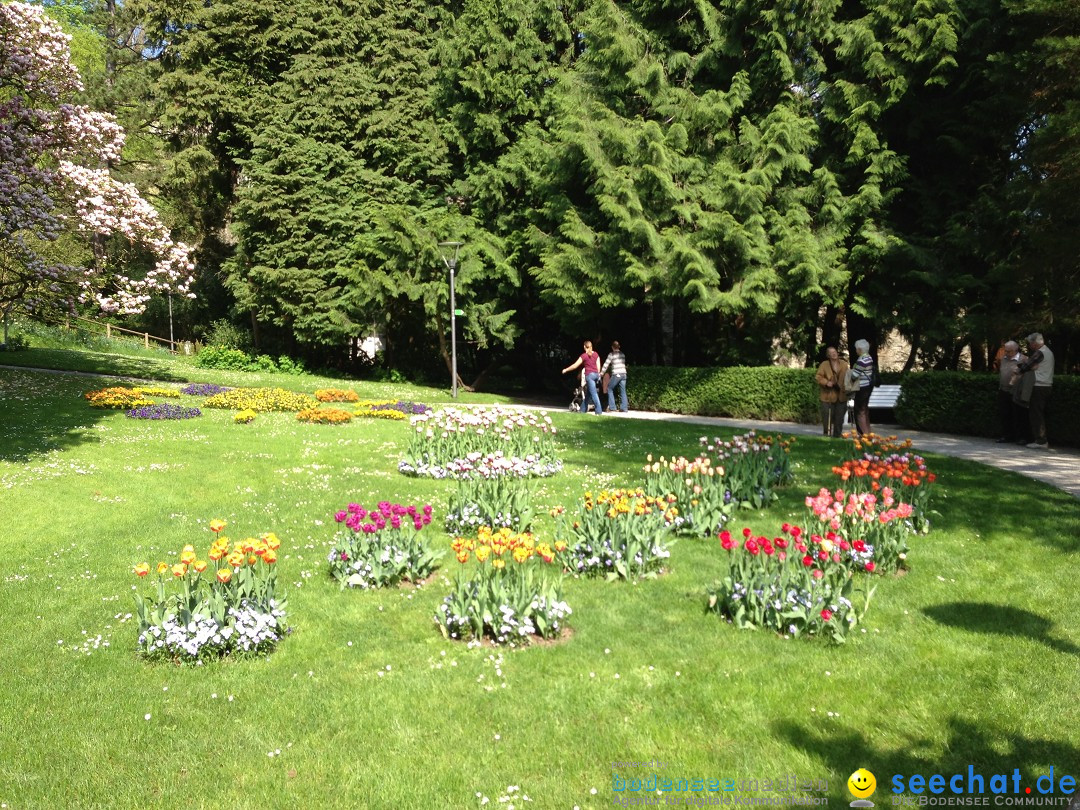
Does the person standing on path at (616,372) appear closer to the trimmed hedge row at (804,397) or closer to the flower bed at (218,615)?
the trimmed hedge row at (804,397)

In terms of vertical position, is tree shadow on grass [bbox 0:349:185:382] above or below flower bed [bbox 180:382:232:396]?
above

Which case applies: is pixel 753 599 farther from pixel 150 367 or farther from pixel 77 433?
pixel 150 367

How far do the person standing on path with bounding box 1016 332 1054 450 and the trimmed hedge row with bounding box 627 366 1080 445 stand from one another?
0.45m

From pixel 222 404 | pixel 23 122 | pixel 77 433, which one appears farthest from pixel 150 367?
pixel 77 433

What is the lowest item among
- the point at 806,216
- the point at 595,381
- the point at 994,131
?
the point at 595,381

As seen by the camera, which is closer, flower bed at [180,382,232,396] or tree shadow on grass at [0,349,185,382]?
flower bed at [180,382,232,396]

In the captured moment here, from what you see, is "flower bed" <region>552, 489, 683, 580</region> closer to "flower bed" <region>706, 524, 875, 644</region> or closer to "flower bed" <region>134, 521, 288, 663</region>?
"flower bed" <region>706, 524, 875, 644</region>

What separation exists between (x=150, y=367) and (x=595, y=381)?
48.0ft

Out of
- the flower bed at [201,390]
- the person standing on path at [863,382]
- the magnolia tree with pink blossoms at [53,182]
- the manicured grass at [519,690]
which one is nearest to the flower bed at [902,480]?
the manicured grass at [519,690]

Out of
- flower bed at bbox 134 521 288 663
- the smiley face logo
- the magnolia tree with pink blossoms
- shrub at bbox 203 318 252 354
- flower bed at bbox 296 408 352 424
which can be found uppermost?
the magnolia tree with pink blossoms

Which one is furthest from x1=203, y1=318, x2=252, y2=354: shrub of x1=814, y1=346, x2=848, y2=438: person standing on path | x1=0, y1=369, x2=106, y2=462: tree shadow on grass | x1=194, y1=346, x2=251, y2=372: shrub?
x1=814, y1=346, x2=848, y2=438: person standing on path

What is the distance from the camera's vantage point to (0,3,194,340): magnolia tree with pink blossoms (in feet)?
43.1

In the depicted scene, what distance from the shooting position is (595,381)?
18719 millimetres

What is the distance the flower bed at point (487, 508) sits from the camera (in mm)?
7602
